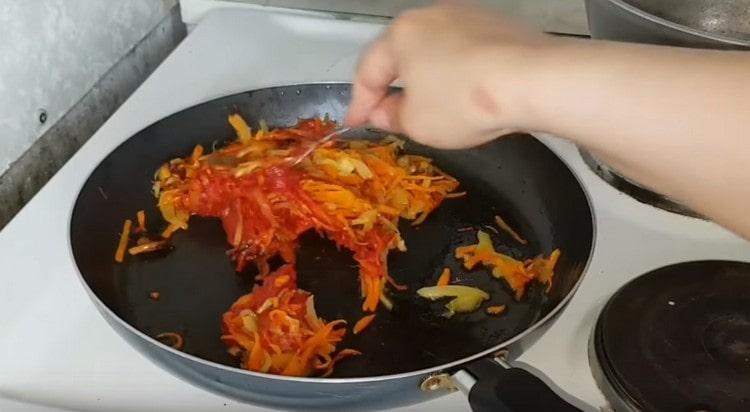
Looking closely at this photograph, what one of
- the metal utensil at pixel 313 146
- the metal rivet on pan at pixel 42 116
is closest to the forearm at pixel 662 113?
the metal utensil at pixel 313 146

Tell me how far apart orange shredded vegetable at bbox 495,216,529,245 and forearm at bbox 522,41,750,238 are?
0.99ft

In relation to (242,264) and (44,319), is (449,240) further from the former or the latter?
(44,319)

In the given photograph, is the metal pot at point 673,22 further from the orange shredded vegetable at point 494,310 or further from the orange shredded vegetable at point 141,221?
the orange shredded vegetable at point 141,221

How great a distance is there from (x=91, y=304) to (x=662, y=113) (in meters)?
0.49

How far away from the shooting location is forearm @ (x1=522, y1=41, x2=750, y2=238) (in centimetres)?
50

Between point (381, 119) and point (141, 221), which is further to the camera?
point (141, 221)

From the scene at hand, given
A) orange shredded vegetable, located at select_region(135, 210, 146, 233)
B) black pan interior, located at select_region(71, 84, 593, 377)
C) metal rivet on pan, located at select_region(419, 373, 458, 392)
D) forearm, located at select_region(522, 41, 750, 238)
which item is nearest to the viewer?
forearm, located at select_region(522, 41, 750, 238)

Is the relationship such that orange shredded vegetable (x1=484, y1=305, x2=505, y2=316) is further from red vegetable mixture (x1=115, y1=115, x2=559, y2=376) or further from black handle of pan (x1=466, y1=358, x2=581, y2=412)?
black handle of pan (x1=466, y1=358, x2=581, y2=412)

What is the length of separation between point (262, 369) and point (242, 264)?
14 cm

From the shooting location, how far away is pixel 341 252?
→ 2.73 feet

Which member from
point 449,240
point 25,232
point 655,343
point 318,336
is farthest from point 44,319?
point 655,343

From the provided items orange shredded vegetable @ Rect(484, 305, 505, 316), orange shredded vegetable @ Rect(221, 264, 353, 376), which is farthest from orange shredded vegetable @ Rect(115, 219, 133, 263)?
orange shredded vegetable @ Rect(484, 305, 505, 316)

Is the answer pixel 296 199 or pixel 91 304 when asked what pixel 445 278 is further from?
pixel 91 304

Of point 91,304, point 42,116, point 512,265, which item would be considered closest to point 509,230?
point 512,265
